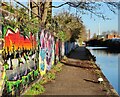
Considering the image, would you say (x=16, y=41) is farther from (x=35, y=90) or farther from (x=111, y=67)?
(x=111, y=67)

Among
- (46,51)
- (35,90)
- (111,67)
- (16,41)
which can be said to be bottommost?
(111,67)

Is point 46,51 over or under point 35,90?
over

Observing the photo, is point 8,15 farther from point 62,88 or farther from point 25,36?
point 62,88

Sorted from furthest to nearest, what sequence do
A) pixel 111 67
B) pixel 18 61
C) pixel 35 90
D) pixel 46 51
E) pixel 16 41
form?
pixel 111 67, pixel 46 51, pixel 35 90, pixel 18 61, pixel 16 41

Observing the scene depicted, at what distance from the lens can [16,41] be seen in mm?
7578

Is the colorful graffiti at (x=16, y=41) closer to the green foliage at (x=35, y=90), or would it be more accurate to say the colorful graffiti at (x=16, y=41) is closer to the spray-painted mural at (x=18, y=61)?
the spray-painted mural at (x=18, y=61)

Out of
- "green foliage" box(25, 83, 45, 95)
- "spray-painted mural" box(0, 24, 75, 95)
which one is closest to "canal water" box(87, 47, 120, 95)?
"green foliage" box(25, 83, 45, 95)

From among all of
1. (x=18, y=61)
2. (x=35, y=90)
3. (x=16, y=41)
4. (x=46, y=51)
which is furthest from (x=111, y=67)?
(x=16, y=41)

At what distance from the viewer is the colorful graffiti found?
684 centimetres

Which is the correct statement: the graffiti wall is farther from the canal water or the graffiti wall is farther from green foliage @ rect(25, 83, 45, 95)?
the canal water

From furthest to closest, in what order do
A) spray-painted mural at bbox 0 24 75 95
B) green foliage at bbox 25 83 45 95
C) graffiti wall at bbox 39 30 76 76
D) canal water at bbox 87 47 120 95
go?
canal water at bbox 87 47 120 95 → graffiti wall at bbox 39 30 76 76 → green foliage at bbox 25 83 45 95 → spray-painted mural at bbox 0 24 75 95

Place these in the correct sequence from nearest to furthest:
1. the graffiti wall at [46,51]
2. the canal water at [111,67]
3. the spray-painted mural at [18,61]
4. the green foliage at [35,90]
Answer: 1. the spray-painted mural at [18,61]
2. the green foliage at [35,90]
3. the graffiti wall at [46,51]
4. the canal water at [111,67]

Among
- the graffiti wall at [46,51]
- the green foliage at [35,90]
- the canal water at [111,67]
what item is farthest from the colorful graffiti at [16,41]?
the canal water at [111,67]

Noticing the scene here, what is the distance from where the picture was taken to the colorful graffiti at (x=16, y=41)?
6840 mm
